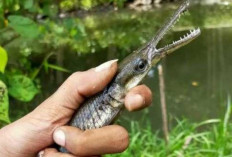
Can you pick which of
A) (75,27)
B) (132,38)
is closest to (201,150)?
(75,27)

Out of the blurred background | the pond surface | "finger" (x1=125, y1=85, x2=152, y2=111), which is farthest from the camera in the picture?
the pond surface

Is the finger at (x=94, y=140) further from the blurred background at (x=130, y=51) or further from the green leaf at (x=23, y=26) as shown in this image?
the green leaf at (x=23, y=26)

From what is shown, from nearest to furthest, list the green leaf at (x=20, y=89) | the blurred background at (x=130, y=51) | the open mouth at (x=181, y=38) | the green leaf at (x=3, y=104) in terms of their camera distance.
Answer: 1. the open mouth at (x=181, y=38)
2. the green leaf at (x=3, y=104)
3. the green leaf at (x=20, y=89)
4. the blurred background at (x=130, y=51)

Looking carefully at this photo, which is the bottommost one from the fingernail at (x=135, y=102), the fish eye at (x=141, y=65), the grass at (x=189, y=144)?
the grass at (x=189, y=144)

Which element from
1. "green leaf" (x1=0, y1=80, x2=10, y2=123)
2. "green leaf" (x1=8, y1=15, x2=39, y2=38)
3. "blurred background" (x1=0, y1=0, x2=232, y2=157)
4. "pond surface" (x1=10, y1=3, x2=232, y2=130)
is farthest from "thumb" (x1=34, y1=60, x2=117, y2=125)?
"pond surface" (x1=10, y1=3, x2=232, y2=130)

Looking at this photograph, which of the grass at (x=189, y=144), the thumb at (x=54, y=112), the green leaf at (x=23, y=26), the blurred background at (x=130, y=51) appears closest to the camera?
the thumb at (x=54, y=112)

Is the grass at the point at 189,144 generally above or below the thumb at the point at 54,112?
below

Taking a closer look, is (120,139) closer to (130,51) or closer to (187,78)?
(187,78)

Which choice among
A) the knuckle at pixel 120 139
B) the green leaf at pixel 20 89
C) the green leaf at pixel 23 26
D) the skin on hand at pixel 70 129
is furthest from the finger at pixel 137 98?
the green leaf at pixel 20 89

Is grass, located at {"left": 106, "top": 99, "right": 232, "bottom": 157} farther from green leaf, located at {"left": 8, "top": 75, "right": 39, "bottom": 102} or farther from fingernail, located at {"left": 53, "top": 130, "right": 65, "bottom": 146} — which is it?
fingernail, located at {"left": 53, "top": 130, "right": 65, "bottom": 146}

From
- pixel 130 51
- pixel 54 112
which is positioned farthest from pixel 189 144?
pixel 130 51
